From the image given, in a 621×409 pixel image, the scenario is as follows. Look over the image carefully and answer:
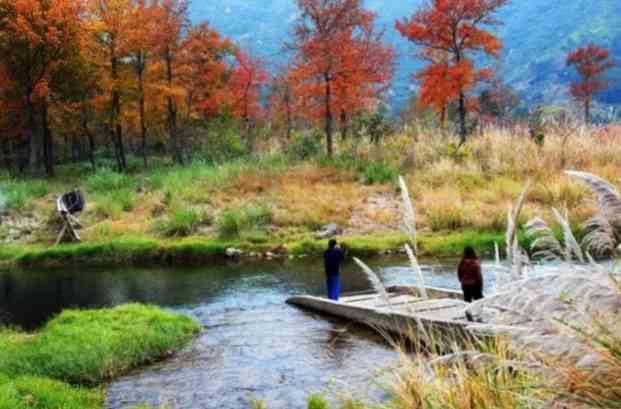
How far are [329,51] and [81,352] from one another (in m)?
20.8

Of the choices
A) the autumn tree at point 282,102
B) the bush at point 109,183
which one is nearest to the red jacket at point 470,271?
the bush at point 109,183

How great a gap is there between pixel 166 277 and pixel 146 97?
1904 cm

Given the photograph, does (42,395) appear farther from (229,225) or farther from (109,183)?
(109,183)

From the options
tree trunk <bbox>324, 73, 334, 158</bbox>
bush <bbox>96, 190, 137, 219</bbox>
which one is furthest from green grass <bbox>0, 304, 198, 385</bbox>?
tree trunk <bbox>324, 73, 334, 158</bbox>

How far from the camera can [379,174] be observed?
2534 centimetres

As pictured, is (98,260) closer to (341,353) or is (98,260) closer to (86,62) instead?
(341,353)

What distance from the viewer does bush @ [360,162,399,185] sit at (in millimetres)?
25172

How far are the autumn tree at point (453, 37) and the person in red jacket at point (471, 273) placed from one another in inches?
668

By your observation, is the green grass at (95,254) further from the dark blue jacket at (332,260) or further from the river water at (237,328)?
the dark blue jacket at (332,260)

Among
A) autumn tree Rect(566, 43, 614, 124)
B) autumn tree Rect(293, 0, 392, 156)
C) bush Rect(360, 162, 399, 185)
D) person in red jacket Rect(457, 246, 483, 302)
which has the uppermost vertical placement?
autumn tree Rect(566, 43, 614, 124)

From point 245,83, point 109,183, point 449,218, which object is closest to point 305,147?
point 109,183

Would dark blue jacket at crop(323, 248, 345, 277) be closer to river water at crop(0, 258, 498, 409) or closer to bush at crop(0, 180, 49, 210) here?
river water at crop(0, 258, 498, 409)

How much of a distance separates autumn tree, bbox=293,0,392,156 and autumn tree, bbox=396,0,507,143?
2.53 meters

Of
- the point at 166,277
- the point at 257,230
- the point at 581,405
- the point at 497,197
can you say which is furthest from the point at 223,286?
the point at 581,405
